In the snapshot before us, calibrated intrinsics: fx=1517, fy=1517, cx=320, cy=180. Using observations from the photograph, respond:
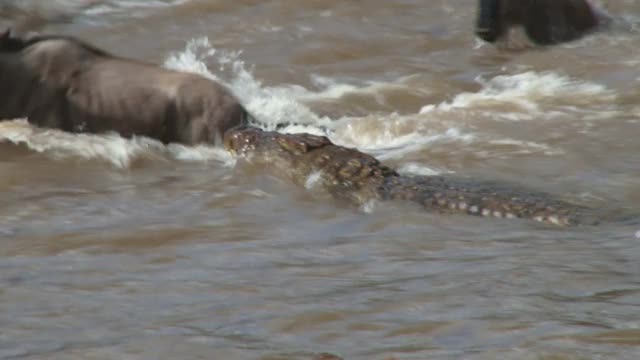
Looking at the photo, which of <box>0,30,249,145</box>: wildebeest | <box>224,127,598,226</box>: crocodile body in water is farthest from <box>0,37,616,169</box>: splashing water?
<box>224,127,598,226</box>: crocodile body in water

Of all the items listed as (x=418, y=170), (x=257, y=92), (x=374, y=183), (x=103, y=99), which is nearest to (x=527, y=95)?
(x=257, y=92)

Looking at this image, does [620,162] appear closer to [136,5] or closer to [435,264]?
[435,264]

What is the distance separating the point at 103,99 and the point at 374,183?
2.63 m

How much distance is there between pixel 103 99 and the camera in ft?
30.7

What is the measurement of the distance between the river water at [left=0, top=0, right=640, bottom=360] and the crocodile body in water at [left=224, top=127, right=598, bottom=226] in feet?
0.30

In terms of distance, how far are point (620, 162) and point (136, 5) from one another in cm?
865

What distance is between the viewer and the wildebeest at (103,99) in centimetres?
925

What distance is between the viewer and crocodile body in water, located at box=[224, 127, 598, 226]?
672cm

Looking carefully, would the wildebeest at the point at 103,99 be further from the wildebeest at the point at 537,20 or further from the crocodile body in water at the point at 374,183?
the wildebeest at the point at 537,20

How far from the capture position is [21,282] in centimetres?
588

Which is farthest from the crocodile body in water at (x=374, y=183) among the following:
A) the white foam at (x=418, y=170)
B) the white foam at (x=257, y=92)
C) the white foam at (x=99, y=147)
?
the white foam at (x=257, y=92)

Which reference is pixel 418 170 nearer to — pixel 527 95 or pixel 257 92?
pixel 527 95

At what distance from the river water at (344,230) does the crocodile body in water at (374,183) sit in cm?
9

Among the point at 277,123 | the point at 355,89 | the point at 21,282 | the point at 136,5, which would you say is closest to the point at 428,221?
the point at 21,282
